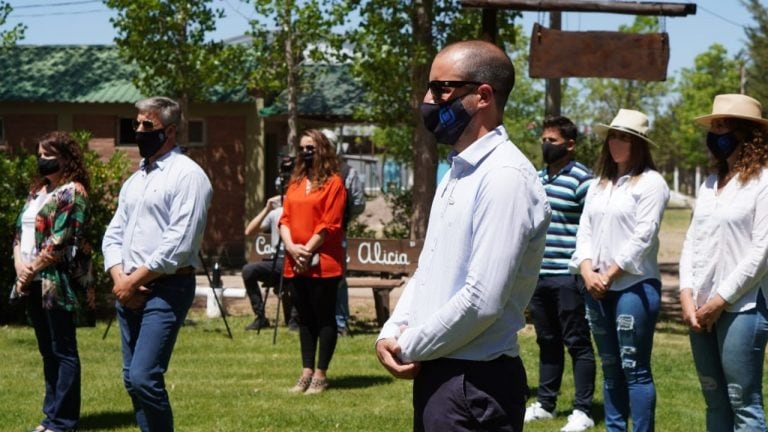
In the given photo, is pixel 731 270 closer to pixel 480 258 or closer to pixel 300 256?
pixel 480 258

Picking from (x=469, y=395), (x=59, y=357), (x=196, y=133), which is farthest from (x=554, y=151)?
(x=196, y=133)

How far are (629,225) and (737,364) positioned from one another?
131cm

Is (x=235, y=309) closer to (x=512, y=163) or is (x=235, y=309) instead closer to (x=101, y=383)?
(x=101, y=383)

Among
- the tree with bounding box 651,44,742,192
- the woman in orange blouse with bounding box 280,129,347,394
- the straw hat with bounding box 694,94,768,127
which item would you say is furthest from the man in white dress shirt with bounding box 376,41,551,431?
the tree with bounding box 651,44,742,192

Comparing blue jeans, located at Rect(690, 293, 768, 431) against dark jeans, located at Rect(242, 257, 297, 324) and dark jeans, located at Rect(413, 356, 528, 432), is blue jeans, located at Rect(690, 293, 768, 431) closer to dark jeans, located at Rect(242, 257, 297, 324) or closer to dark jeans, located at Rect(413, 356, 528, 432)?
dark jeans, located at Rect(413, 356, 528, 432)

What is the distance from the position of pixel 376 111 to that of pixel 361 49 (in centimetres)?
161

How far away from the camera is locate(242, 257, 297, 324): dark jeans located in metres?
13.3

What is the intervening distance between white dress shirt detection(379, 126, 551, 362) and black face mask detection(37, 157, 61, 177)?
4186mm

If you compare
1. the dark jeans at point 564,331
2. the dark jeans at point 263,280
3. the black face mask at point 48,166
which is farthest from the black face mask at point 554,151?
the dark jeans at point 263,280

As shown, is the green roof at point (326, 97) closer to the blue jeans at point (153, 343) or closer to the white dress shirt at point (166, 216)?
the white dress shirt at point (166, 216)

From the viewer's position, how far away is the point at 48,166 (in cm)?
754

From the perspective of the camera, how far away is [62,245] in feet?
24.6

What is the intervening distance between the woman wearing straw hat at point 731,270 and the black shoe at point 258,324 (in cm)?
771

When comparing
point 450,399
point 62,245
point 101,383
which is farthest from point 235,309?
point 450,399
